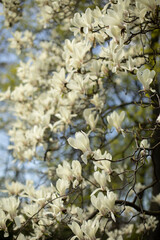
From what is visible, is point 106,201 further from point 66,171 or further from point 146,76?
point 146,76

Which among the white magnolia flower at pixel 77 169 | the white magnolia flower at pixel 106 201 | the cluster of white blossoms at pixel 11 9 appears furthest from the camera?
the cluster of white blossoms at pixel 11 9

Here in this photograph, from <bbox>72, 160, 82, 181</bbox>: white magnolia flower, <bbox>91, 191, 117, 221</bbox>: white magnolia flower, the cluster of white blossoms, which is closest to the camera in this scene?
<bbox>91, 191, 117, 221</bbox>: white magnolia flower

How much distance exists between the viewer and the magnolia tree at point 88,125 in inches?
52.9

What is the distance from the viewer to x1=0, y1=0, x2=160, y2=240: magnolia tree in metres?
1.34

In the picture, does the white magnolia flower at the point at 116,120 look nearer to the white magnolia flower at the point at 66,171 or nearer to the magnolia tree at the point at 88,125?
the magnolia tree at the point at 88,125

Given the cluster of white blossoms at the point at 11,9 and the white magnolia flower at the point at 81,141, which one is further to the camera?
the cluster of white blossoms at the point at 11,9

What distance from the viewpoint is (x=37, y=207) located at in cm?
164

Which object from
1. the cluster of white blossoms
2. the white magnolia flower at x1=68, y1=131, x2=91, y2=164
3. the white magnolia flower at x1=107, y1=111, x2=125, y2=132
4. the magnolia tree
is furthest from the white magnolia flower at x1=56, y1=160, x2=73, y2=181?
the cluster of white blossoms

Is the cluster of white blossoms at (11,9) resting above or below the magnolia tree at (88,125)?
above

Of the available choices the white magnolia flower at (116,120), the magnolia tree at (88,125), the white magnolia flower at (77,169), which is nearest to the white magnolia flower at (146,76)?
the magnolia tree at (88,125)

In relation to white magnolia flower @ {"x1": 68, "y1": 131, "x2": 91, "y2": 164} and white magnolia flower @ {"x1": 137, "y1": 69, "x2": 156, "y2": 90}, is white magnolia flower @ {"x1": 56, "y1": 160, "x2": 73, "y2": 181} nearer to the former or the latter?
white magnolia flower @ {"x1": 68, "y1": 131, "x2": 91, "y2": 164}

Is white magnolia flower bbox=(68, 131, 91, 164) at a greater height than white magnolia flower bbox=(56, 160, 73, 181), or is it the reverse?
white magnolia flower bbox=(68, 131, 91, 164)

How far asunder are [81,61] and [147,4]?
1.87 feet

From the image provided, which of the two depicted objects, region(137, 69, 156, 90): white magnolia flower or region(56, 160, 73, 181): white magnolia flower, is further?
region(56, 160, 73, 181): white magnolia flower
